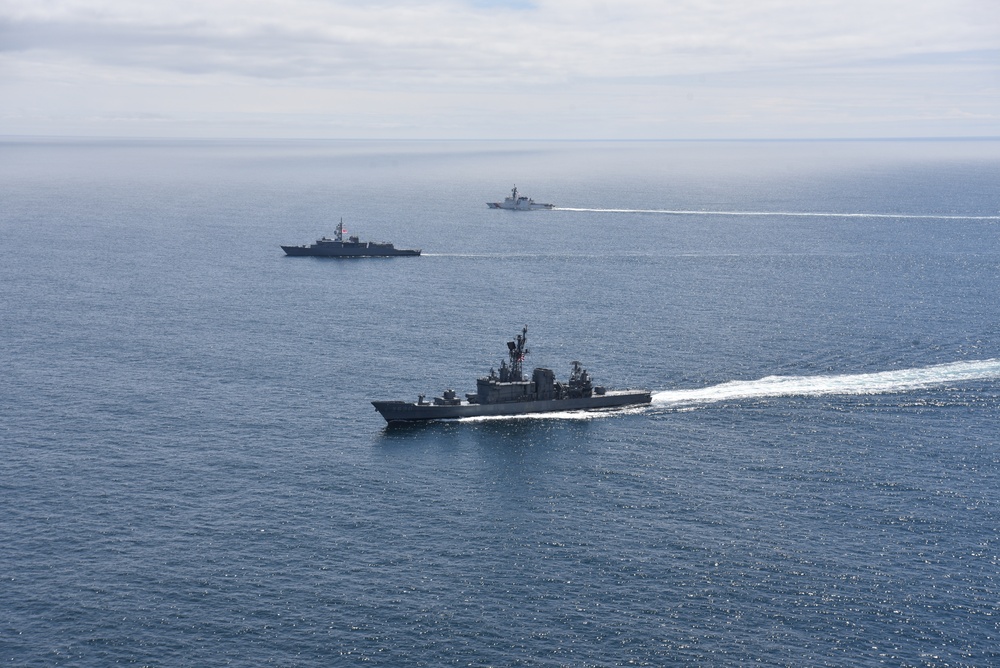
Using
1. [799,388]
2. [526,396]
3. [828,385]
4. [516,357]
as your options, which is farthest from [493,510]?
[828,385]

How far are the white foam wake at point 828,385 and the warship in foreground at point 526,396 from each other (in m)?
6.93

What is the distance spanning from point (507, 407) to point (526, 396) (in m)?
3.99

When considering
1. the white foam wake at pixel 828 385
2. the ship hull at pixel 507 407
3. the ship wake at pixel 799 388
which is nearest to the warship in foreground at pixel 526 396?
the ship hull at pixel 507 407

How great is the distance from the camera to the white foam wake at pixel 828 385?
15575 centimetres

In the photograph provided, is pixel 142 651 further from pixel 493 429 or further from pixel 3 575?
pixel 493 429

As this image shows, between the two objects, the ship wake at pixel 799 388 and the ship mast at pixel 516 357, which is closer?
the ship wake at pixel 799 388

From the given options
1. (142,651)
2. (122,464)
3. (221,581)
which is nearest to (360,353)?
(122,464)

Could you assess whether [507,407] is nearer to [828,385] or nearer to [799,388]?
[799,388]

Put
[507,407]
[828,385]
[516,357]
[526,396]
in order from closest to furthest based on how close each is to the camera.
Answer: [507,407] → [526,396] → [516,357] → [828,385]

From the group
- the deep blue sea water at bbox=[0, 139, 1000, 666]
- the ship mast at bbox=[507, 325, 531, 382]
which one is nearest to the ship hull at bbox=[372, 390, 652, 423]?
the deep blue sea water at bbox=[0, 139, 1000, 666]

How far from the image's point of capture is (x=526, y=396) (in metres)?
156

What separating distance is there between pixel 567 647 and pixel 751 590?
Result: 65.0 feet

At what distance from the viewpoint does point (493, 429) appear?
148m

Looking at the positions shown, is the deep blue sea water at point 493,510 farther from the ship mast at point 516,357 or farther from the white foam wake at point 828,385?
the ship mast at point 516,357
